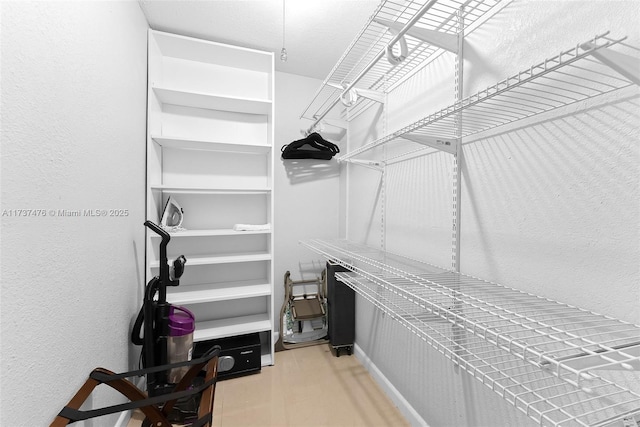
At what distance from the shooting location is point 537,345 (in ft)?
2.15

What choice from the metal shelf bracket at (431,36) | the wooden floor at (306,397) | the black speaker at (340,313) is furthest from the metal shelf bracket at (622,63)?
the black speaker at (340,313)

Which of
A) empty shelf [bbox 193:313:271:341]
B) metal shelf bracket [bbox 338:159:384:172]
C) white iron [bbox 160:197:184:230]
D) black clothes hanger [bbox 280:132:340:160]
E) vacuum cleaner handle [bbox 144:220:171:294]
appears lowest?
empty shelf [bbox 193:313:271:341]

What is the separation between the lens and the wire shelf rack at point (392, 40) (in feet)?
3.39

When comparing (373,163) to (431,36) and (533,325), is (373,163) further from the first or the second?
(533,325)

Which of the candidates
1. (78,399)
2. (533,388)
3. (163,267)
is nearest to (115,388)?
(78,399)

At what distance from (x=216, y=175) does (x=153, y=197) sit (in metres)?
0.50

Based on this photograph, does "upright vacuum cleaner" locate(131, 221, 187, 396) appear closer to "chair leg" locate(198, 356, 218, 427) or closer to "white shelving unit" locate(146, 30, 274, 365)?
"white shelving unit" locate(146, 30, 274, 365)

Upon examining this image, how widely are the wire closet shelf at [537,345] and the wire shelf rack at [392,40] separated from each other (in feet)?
2.84

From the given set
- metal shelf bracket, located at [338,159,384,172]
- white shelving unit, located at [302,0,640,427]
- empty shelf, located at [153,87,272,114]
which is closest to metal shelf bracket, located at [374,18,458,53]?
white shelving unit, located at [302,0,640,427]

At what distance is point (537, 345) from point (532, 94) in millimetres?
738

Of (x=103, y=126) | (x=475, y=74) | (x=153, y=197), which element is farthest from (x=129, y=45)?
(x=475, y=74)

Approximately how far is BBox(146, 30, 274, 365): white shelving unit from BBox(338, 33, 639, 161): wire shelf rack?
1.39 metres

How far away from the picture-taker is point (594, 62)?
2.36 feet

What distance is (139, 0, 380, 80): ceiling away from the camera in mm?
1585
